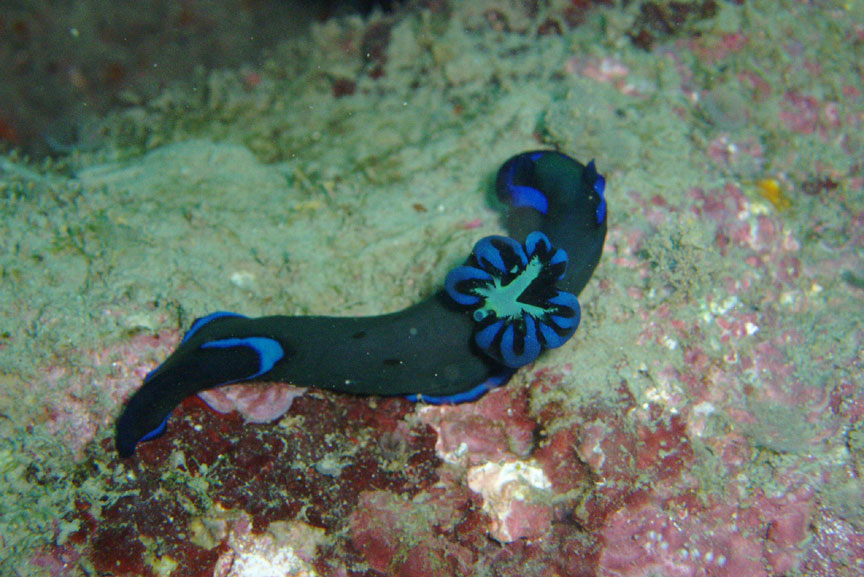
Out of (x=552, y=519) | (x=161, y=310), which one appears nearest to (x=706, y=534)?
(x=552, y=519)

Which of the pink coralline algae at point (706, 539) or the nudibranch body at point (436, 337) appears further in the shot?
the pink coralline algae at point (706, 539)

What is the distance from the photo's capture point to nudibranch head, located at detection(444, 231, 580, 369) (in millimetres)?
3072

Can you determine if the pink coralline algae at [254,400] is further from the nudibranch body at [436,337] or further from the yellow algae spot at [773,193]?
the yellow algae spot at [773,193]

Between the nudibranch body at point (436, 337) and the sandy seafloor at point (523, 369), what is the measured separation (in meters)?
0.21

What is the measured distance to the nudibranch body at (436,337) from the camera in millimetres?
3123

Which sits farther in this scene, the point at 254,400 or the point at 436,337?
the point at 254,400

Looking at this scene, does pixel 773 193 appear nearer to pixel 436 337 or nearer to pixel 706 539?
pixel 706 539

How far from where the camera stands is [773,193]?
4895mm

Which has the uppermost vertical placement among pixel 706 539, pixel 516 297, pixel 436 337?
pixel 516 297

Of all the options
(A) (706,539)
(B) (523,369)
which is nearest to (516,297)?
(B) (523,369)

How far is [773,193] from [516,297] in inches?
Answer: 138

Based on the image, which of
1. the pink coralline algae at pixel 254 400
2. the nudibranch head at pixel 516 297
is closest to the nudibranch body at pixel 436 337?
the nudibranch head at pixel 516 297

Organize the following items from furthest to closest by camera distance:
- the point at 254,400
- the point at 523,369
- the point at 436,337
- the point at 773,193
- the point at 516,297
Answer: the point at 773,193, the point at 523,369, the point at 254,400, the point at 436,337, the point at 516,297

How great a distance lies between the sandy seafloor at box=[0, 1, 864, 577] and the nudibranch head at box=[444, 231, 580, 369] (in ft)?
2.11
